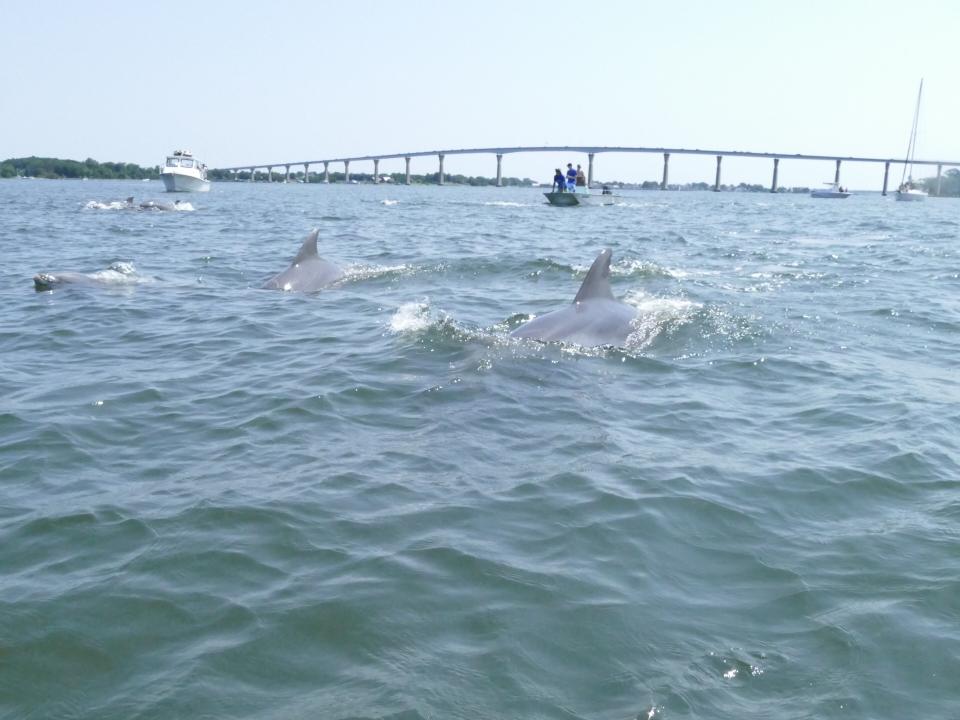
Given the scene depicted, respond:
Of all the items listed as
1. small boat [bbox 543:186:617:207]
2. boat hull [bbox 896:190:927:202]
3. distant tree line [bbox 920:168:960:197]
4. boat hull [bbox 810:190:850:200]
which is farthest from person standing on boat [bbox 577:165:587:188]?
distant tree line [bbox 920:168:960:197]

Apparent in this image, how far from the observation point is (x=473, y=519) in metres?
5.99

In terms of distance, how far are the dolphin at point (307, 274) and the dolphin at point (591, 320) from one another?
6367 mm

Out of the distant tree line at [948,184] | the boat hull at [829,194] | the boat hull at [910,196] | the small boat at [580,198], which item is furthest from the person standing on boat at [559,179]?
the distant tree line at [948,184]

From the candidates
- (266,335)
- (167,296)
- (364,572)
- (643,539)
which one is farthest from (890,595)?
(167,296)

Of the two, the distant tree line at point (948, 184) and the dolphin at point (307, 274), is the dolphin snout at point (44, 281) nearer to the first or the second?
the dolphin at point (307, 274)

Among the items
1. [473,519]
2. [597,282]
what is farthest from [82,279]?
[473,519]

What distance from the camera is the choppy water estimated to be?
4211 mm

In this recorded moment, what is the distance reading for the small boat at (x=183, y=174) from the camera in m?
87.6

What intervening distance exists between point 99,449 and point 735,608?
208 inches

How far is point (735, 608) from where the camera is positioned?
4898 millimetres

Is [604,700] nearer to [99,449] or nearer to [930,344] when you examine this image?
[99,449]

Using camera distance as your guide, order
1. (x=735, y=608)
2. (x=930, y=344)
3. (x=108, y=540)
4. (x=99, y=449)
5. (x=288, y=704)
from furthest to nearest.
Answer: (x=930, y=344), (x=99, y=449), (x=108, y=540), (x=735, y=608), (x=288, y=704)

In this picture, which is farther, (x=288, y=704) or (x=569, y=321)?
(x=569, y=321)

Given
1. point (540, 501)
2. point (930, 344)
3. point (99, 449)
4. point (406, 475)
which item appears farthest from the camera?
point (930, 344)
